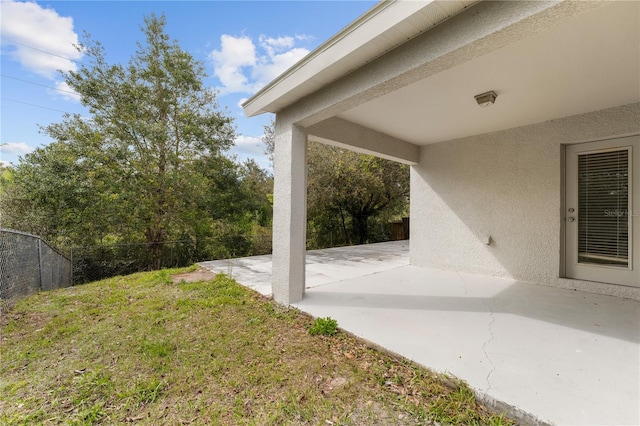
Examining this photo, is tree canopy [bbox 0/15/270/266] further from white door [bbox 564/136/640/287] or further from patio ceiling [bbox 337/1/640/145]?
white door [bbox 564/136/640/287]

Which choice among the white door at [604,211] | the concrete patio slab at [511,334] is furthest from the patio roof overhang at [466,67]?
the concrete patio slab at [511,334]

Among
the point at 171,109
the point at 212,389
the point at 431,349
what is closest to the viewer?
the point at 212,389

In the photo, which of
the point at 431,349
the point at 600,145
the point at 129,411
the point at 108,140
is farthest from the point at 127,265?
the point at 600,145

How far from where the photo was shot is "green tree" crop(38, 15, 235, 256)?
8125 mm

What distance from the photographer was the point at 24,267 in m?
5.15

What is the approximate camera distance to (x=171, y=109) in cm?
901

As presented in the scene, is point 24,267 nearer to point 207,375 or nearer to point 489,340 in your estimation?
point 207,375

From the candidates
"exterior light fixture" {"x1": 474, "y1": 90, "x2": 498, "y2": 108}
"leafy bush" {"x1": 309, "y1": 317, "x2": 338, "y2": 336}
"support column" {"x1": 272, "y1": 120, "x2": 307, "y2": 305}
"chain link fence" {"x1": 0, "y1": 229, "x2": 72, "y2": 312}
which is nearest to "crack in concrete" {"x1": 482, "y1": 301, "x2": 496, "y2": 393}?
"leafy bush" {"x1": 309, "y1": 317, "x2": 338, "y2": 336}

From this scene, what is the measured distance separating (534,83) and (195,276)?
21.4 feet

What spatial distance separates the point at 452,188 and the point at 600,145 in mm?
2246

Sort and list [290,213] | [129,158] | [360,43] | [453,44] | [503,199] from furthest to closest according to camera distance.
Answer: [129,158] < [503,199] < [290,213] < [360,43] < [453,44]

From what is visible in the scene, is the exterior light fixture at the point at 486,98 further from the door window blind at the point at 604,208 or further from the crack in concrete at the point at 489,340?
the crack in concrete at the point at 489,340

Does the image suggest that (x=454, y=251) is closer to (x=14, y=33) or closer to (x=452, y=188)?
(x=452, y=188)

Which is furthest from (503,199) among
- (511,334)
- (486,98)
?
(511,334)
